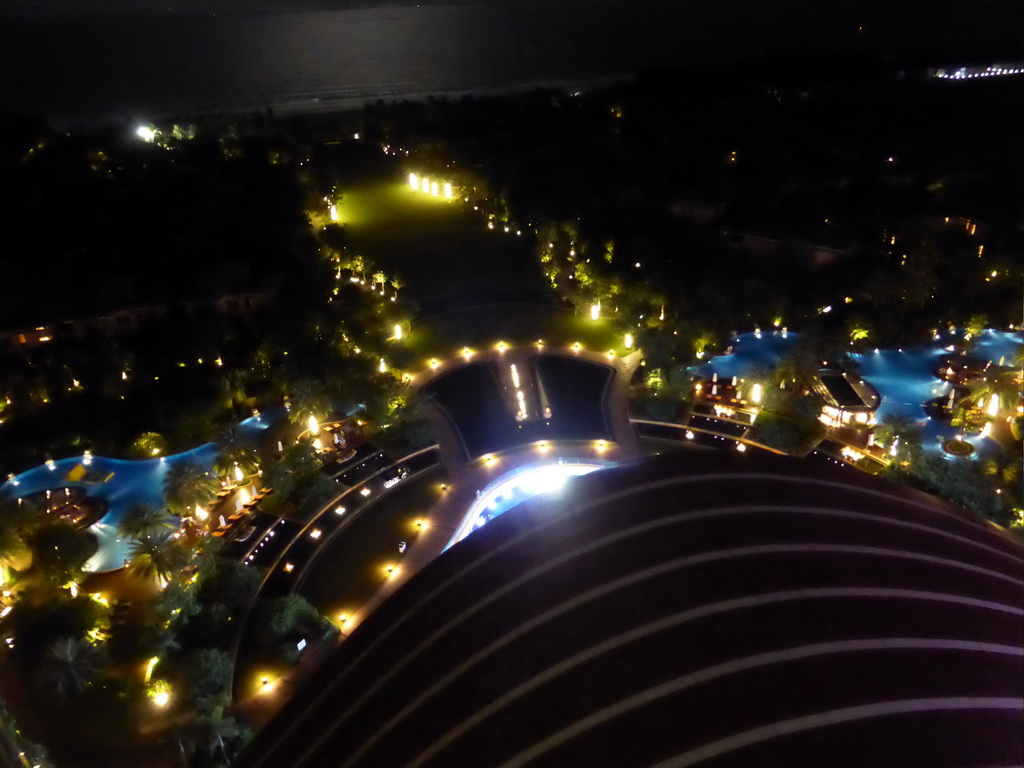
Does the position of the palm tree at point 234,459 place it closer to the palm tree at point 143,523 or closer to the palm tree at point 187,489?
the palm tree at point 187,489

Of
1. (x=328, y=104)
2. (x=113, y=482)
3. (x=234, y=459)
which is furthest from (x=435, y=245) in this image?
(x=328, y=104)

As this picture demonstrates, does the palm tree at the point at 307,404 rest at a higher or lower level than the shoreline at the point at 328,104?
lower

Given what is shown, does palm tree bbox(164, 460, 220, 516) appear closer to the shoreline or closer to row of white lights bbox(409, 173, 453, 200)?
row of white lights bbox(409, 173, 453, 200)

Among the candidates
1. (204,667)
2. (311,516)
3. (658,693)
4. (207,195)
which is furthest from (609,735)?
Answer: (207,195)

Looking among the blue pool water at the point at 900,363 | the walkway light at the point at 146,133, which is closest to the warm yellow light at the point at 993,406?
the blue pool water at the point at 900,363

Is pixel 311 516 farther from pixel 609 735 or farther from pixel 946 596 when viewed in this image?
pixel 946 596

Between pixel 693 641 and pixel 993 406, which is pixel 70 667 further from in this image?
pixel 993 406
